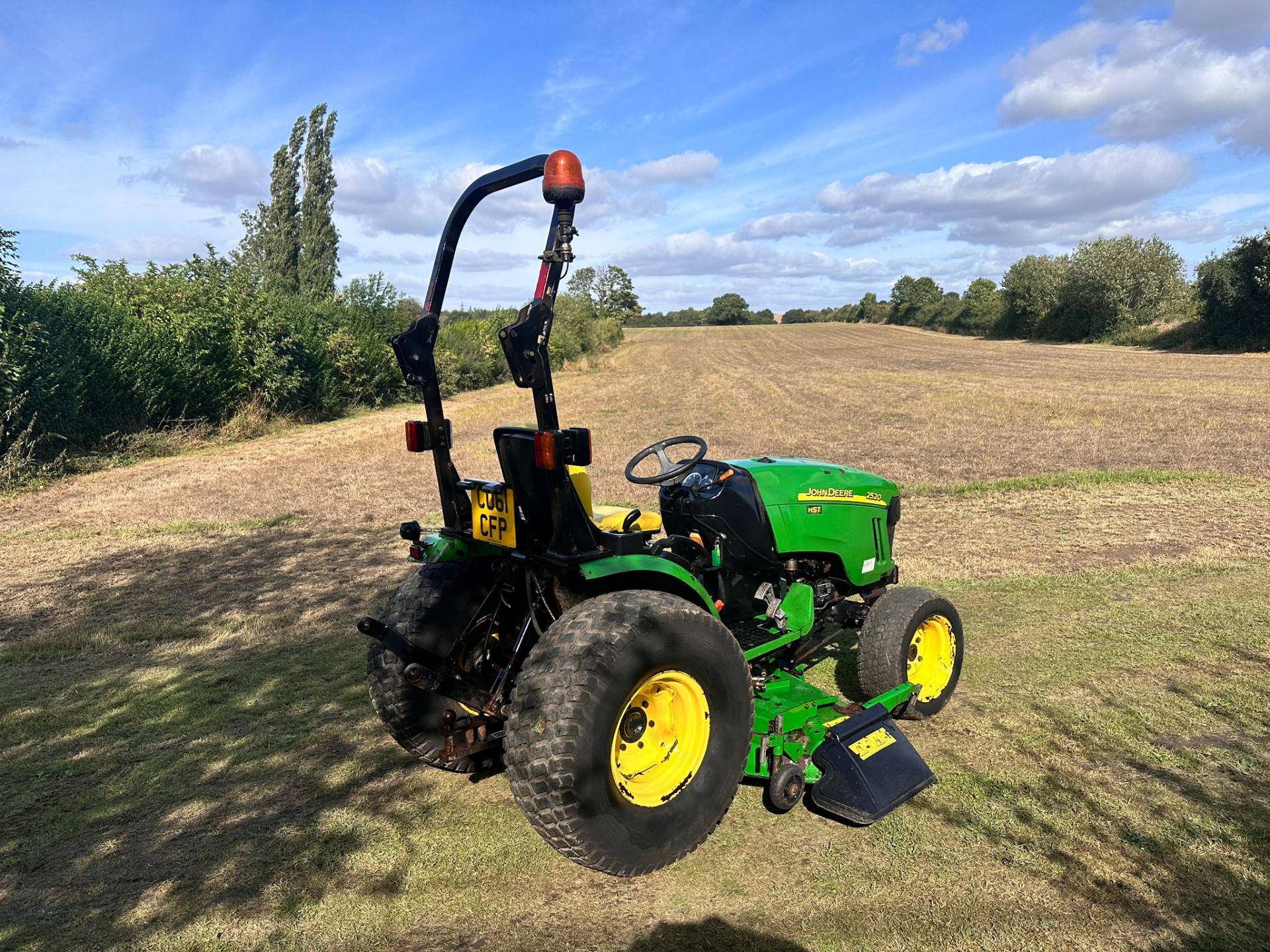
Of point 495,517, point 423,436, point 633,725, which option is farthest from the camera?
point 423,436

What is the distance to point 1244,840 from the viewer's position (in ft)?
9.93

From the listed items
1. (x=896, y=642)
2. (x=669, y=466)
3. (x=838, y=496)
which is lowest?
(x=896, y=642)

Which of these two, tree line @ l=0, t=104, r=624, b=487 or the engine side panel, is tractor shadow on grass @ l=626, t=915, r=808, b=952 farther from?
tree line @ l=0, t=104, r=624, b=487

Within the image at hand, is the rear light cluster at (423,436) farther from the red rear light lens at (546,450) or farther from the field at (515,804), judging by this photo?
the field at (515,804)

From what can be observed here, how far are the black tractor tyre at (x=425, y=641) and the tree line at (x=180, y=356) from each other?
10.9m

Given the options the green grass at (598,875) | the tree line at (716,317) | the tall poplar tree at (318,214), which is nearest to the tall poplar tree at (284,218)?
the tall poplar tree at (318,214)

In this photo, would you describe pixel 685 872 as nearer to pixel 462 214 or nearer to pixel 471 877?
pixel 471 877

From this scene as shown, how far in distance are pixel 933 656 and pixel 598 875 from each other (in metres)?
2.30

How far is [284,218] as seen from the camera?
30906 millimetres

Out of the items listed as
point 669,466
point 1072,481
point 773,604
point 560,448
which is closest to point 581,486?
point 560,448

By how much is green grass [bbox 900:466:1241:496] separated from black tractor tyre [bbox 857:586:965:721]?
5651mm

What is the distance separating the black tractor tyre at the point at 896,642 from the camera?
4.05 meters

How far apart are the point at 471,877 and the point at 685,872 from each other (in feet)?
2.57

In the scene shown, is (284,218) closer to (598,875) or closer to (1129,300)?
(598,875)
